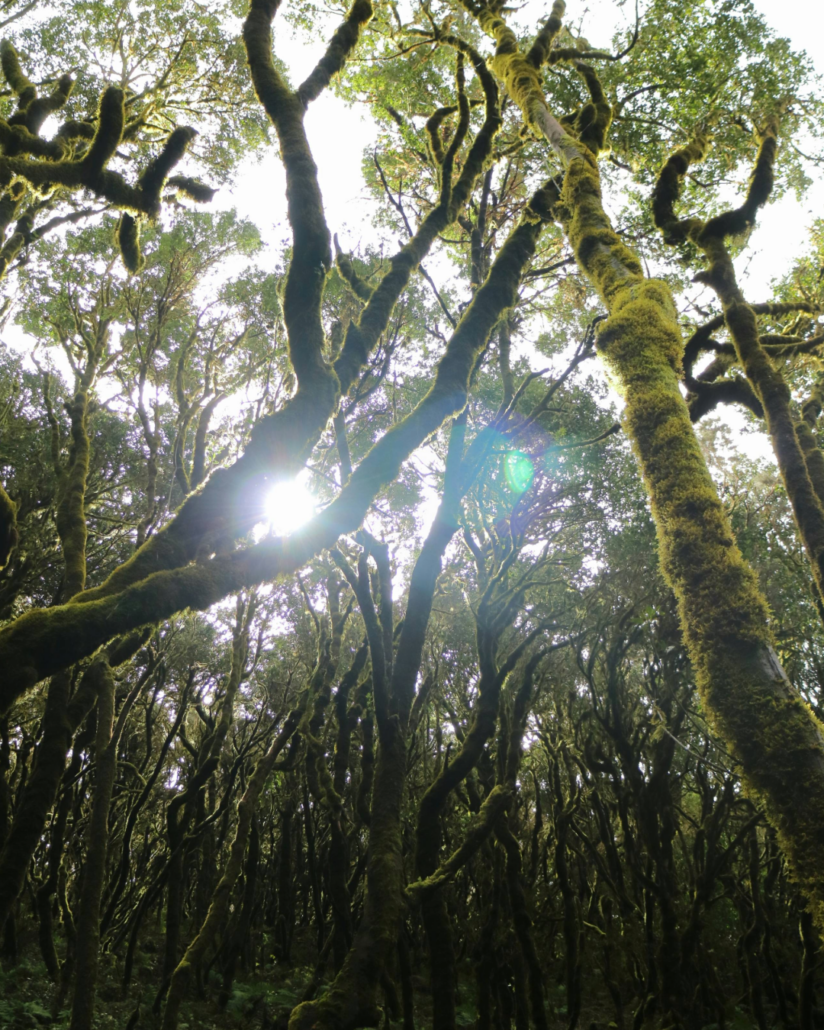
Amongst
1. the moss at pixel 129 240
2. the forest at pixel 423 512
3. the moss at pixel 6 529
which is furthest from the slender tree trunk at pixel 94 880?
the moss at pixel 129 240

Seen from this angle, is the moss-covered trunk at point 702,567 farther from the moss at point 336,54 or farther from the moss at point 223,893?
the moss at point 223,893

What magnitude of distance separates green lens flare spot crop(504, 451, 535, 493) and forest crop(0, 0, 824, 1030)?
0.07 metres

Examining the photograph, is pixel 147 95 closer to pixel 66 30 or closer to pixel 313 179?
pixel 66 30

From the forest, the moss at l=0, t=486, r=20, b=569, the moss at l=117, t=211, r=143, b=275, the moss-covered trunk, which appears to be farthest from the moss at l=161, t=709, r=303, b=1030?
the moss at l=117, t=211, r=143, b=275

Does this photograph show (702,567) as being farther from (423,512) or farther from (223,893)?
(423,512)

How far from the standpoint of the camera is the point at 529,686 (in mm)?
5941

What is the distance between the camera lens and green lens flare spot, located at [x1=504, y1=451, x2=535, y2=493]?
8711 millimetres

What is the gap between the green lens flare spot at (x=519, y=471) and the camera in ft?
28.6

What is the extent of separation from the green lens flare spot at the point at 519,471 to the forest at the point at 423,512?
0.07 metres

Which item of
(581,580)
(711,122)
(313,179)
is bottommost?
(313,179)

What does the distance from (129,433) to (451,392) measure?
40.9ft

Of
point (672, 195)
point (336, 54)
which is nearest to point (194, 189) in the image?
point (336, 54)

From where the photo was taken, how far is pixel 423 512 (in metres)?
12.5

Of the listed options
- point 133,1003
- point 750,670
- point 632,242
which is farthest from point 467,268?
point 133,1003
